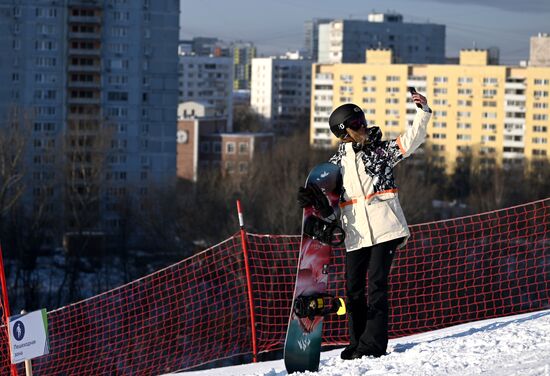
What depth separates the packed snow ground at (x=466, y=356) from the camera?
5418mm

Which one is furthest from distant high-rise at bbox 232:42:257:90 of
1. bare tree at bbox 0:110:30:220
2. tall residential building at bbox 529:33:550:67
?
bare tree at bbox 0:110:30:220

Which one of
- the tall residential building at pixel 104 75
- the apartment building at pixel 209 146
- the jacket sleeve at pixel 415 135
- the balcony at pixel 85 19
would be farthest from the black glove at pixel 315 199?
the apartment building at pixel 209 146

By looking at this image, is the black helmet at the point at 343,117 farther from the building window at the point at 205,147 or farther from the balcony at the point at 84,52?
the building window at the point at 205,147

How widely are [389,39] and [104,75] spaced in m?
58.3

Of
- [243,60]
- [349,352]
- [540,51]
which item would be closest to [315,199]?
[349,352]

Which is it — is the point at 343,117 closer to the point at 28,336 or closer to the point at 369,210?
the point at 369,210

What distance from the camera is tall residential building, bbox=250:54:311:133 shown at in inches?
4213

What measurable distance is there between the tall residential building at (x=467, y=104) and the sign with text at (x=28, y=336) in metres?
59.0

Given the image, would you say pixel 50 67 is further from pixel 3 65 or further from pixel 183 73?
pixel 183 73

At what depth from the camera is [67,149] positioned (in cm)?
4566

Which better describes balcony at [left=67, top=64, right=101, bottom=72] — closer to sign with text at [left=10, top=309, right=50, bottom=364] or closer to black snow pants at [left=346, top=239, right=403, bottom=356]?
sign with text at [left=10, top=309, right=50, bottom=364]

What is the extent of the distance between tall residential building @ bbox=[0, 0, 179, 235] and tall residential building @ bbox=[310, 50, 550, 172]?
16323mm

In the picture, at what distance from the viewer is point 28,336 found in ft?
20.8

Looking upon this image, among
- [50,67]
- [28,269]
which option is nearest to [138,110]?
[50,67]
